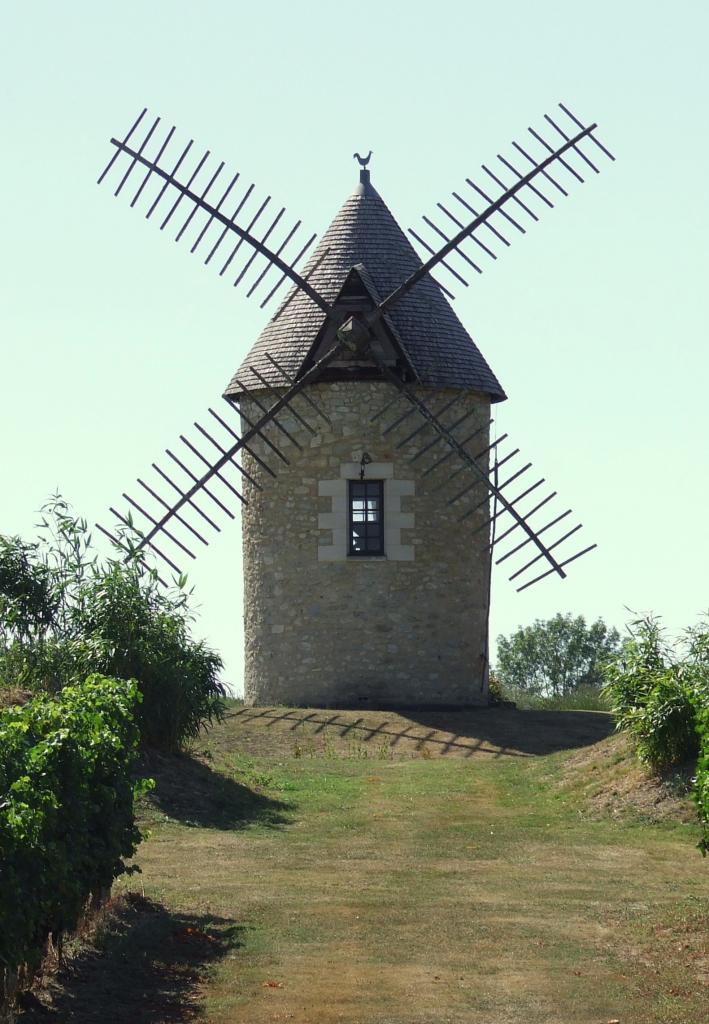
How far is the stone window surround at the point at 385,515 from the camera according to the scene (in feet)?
86.0

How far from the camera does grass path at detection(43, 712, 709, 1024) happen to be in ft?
32.9

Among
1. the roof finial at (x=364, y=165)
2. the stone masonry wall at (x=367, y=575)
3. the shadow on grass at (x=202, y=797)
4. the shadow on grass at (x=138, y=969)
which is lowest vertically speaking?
the shadow on grass at (x=138, y=969)

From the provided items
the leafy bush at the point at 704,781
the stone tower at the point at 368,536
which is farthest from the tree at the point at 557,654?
the leafy bush at the point at 704,781

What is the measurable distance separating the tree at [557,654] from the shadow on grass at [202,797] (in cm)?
1985

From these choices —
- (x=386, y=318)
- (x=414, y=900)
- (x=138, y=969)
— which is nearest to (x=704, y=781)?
(x=414, y=900)

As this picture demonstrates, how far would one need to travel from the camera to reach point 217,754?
21797 millimetres

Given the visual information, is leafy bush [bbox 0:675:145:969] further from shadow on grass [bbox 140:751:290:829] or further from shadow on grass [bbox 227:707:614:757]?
shadow on grass [bbox 227:707:614:757]

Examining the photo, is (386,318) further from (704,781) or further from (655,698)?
(704,781)

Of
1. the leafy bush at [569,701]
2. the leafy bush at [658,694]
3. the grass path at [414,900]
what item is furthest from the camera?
the leafy bush at [569,701]

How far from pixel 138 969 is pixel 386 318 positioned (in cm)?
1690

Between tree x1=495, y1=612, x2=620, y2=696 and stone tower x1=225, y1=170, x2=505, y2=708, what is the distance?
11.5 metres

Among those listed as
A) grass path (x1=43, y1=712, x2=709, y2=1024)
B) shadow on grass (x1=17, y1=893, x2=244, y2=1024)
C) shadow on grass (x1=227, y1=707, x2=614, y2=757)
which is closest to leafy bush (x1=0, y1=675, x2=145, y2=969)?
shadow on grass (x1=17, y1=893, x2=244, y2=1024)

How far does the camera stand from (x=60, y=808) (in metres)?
10.3

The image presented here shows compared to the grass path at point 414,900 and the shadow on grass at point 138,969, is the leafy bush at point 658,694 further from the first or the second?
the shadow on grass at point 138,969
